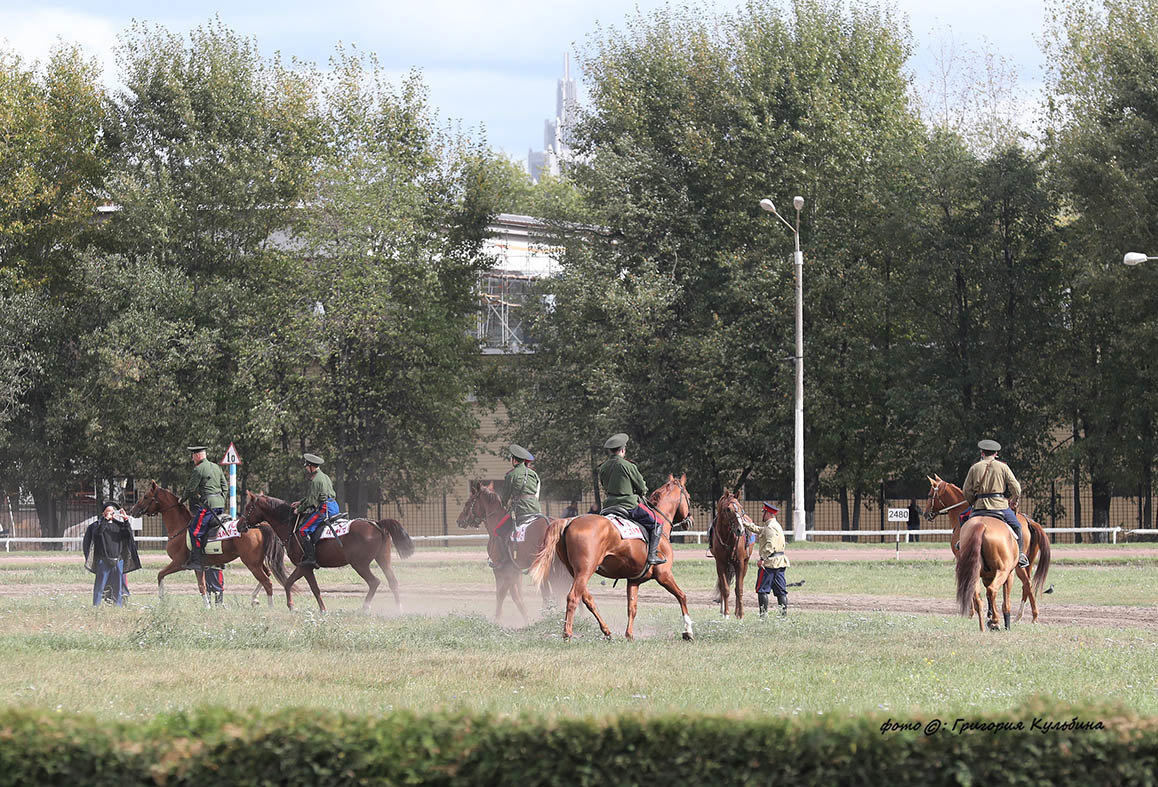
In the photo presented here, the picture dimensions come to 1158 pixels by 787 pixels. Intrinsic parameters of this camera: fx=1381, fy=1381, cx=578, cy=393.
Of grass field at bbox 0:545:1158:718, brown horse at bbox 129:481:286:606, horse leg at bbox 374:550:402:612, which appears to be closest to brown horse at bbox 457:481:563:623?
grass field at bbox 0:545:1158:718

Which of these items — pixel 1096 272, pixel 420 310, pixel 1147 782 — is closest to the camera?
pixel 1147 782

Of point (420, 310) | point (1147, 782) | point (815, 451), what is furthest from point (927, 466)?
point (1147, 782)

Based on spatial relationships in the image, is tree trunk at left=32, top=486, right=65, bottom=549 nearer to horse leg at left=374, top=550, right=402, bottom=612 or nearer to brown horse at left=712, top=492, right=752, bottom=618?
horse leg at left=374, top=550, right=402, bottom=612

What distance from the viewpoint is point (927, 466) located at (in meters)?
44.2

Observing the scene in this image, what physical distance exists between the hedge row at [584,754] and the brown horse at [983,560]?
30.1 ft

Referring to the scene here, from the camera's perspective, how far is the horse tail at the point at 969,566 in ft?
52.5

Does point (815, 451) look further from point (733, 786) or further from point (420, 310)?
point (733, 786)

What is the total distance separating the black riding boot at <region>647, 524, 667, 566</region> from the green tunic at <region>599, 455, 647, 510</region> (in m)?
0.39

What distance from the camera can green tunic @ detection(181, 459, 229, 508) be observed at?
73.6 feet

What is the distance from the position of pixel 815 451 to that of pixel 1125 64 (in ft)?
50.0

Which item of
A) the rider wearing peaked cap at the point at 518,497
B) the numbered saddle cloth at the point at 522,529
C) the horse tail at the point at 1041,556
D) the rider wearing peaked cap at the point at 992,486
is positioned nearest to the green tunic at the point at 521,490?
the rider wearing peaked cap at the point at 518,497

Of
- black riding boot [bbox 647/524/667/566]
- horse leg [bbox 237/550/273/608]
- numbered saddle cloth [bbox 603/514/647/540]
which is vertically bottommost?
horse leg [bbox 237/550/273/608]

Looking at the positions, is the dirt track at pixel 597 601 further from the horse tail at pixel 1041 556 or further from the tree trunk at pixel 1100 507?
the tree trunk at pixel 1100 507

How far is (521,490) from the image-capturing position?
19.7m
